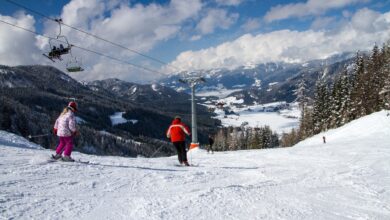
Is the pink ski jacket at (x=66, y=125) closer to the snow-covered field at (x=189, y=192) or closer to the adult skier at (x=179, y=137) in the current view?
the snow-covered field at (x=189, y=192)

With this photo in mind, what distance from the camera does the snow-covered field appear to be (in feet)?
23.1

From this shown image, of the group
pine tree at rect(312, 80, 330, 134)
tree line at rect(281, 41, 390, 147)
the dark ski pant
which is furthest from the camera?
pine tree at rect(312, 80, 330, 134)

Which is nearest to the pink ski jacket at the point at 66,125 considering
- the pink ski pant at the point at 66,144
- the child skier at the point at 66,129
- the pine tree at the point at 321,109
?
the child skier at the point at 66,129

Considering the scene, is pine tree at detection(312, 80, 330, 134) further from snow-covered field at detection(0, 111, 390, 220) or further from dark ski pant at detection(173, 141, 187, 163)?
dark ski pant at detection(173, 141, 187, 163)

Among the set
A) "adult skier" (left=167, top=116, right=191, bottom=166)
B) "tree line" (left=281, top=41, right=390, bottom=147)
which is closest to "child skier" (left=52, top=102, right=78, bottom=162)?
"adult skier" (left=167, top=116, right=191, bottom=166)

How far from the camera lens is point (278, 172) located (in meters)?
12.2

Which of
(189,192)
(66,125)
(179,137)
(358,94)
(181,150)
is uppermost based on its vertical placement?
(358,94)

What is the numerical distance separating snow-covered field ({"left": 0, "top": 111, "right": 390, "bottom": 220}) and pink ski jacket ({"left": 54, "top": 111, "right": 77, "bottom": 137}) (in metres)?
1.04

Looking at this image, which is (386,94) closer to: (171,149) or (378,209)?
(378,209)

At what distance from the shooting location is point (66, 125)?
39.0 feet

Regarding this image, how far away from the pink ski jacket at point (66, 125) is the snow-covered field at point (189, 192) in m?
1.04

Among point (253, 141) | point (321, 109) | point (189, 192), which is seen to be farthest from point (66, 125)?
point (253, 141)

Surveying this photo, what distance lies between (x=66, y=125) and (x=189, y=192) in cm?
542

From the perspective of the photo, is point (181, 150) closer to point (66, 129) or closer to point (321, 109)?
point (66, 129)
